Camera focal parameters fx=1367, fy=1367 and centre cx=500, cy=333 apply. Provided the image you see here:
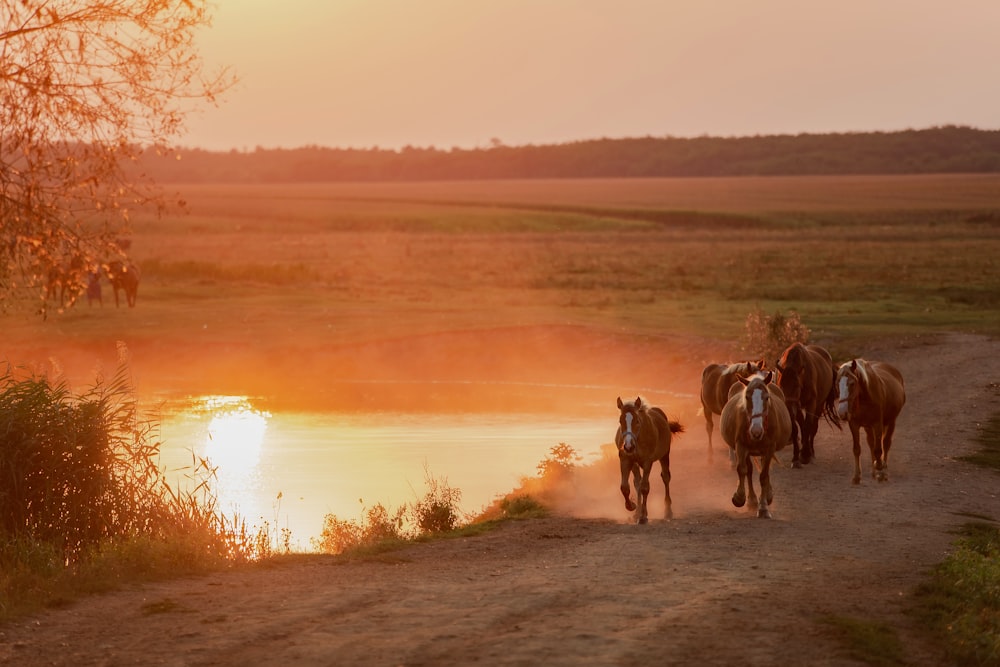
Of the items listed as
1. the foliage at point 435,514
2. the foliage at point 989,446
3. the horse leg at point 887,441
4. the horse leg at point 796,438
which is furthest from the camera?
the foliage at point 989,446

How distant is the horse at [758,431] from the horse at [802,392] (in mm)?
3548

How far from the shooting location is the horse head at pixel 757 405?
15.8m

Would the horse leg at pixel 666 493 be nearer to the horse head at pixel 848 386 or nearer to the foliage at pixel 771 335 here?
the horse head at pixel 848 386

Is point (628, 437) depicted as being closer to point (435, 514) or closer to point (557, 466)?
point (435, 514)

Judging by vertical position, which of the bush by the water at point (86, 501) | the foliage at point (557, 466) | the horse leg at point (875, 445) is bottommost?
the foliage at point (557, 466)

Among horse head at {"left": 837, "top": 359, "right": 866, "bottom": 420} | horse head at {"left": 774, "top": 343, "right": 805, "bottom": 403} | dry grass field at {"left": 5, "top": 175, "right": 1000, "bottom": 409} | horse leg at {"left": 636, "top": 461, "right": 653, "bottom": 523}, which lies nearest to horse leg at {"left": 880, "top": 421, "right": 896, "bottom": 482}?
horse head at {"left": 837, "top": 359, "right": 866, "bottom": 420}

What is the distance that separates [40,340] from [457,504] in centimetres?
2151

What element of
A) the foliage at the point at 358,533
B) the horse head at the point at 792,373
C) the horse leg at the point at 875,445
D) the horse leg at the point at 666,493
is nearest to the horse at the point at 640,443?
the horse leg at the point at 666,493

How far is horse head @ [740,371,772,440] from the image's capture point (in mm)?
15836

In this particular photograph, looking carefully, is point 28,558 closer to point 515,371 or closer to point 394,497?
point 394,497

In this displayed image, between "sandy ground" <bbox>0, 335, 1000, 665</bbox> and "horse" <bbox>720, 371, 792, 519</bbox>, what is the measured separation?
318mm

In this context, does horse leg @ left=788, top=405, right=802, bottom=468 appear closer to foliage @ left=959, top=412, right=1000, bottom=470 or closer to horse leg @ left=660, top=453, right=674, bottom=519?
foliage @ left=959, top=412, right=1000, bottom=470

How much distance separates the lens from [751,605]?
38.3 ft

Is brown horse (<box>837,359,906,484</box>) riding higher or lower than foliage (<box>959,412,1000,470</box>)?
higher
